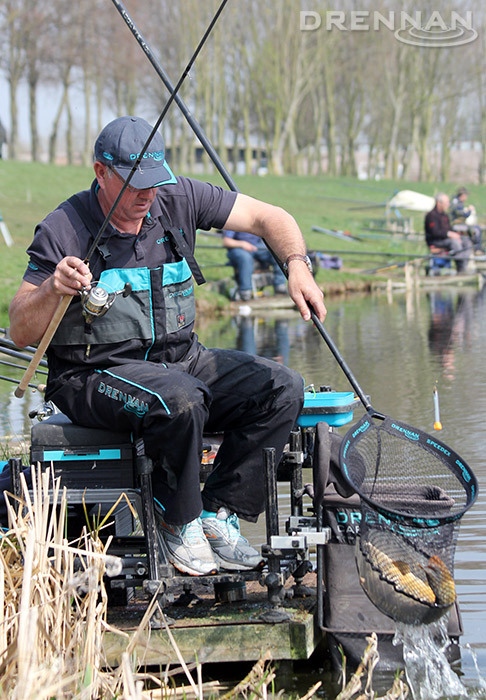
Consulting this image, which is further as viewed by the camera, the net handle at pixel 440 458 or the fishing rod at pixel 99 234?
the fishing rod at pixel 99 234

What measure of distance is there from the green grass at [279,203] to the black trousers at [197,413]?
31.4 feet

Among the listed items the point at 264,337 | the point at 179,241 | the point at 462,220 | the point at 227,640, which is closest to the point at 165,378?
the point at 179,241

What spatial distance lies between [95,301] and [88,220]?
47 cm

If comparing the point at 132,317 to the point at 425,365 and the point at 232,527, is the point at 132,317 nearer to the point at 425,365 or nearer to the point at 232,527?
the point at 232,527

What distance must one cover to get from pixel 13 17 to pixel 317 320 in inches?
1500

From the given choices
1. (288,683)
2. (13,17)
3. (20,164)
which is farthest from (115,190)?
(13,17)

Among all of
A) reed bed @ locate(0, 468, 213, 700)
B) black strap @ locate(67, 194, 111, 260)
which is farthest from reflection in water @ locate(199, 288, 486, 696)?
black strap @ locate(67, 194, 111, 260)

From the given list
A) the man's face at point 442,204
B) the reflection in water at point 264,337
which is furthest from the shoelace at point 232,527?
the man's face at point 442,204

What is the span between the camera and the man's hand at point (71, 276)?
359cm

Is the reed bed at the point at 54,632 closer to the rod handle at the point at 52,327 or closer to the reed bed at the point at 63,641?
the reed bed at the point at 63,641

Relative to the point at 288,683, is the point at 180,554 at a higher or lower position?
higher

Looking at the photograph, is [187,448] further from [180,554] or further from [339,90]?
[339,90]

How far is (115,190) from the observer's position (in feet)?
13.1

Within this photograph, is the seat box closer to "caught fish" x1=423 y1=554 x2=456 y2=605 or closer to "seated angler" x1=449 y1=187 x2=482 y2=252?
"caught fish" x1=423 y1=554 x2=456 y2=605
